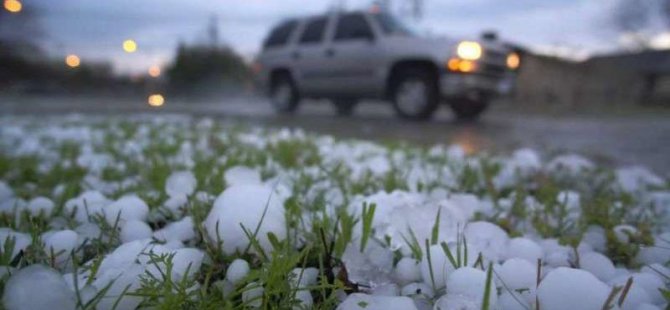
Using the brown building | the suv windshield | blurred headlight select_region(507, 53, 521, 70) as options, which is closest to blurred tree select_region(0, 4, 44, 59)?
the suv windshield

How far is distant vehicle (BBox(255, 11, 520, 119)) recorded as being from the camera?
589 cm

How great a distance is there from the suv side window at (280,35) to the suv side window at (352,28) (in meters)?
1.20

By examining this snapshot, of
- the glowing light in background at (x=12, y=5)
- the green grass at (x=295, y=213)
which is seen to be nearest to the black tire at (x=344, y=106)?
the glowing light in background at (x=12, y=5)

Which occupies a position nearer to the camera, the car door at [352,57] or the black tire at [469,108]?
the black tire at [469,108]

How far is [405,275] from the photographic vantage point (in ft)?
2.92

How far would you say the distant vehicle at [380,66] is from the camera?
5.89 m

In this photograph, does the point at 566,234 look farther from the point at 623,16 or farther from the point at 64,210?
the point at 623,16

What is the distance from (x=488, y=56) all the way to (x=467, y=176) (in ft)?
15.9

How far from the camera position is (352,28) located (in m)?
6.98

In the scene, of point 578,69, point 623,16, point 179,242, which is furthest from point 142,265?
point 623,16

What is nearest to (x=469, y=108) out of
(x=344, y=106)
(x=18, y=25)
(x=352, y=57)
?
(x=352, y=57)

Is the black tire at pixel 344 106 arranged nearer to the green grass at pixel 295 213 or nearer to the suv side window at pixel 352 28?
the suv side window at pixel 352 28

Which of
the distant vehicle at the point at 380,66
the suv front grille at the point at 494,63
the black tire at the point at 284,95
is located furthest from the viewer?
the black tire at the point at 284,95

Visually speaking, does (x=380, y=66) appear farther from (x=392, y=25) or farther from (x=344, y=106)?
(x=344, y=106)
